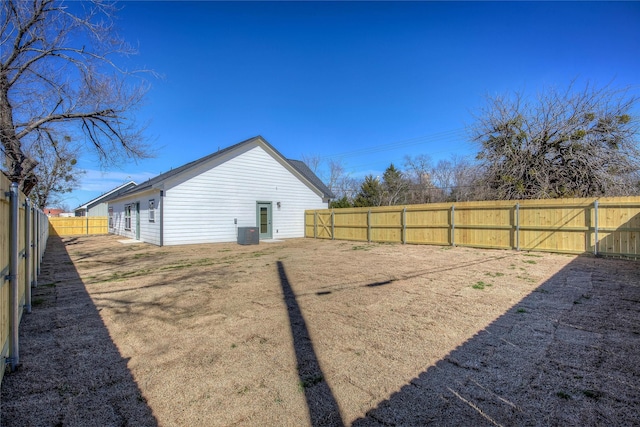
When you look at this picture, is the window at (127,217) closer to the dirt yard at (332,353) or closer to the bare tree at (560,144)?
the dirt yard at (332,353)

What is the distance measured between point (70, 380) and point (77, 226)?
29.5 metres

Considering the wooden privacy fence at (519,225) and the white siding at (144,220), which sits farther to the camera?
the white siding at (144,220)

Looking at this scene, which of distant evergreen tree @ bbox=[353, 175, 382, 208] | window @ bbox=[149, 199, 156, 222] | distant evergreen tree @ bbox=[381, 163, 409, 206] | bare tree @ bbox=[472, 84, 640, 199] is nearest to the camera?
bare tree @ bbox=[472, 84, 640, 199]

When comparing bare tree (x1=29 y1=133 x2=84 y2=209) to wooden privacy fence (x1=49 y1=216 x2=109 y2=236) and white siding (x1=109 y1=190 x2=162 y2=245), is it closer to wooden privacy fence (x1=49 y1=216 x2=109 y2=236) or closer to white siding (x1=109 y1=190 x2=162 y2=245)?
wooden privacy fence (x1=49 y1=216 x2=109 y2=236)

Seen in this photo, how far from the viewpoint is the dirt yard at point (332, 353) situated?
221 cm

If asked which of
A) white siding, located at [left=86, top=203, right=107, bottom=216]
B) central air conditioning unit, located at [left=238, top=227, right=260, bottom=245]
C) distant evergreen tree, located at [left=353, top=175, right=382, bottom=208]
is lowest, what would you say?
central air conditioning unit, located at [left=238, top=227, right=260, bottom=245]

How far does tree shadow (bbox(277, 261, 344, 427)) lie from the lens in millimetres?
2154

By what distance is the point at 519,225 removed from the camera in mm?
10297

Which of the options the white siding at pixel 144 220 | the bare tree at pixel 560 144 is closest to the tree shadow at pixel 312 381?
the white siding at pixel 144 220

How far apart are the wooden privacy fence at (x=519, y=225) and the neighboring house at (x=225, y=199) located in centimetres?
474

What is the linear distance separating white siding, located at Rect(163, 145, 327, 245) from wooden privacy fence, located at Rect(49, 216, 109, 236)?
17022 mm

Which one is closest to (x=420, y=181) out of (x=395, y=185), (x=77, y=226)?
(x=395, y=185)

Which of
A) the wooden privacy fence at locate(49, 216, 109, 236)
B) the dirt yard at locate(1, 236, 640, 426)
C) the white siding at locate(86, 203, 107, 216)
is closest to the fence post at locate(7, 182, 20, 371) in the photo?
the dirt yard at locate(1, 236, 640, 426)

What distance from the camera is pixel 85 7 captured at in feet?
29.8
